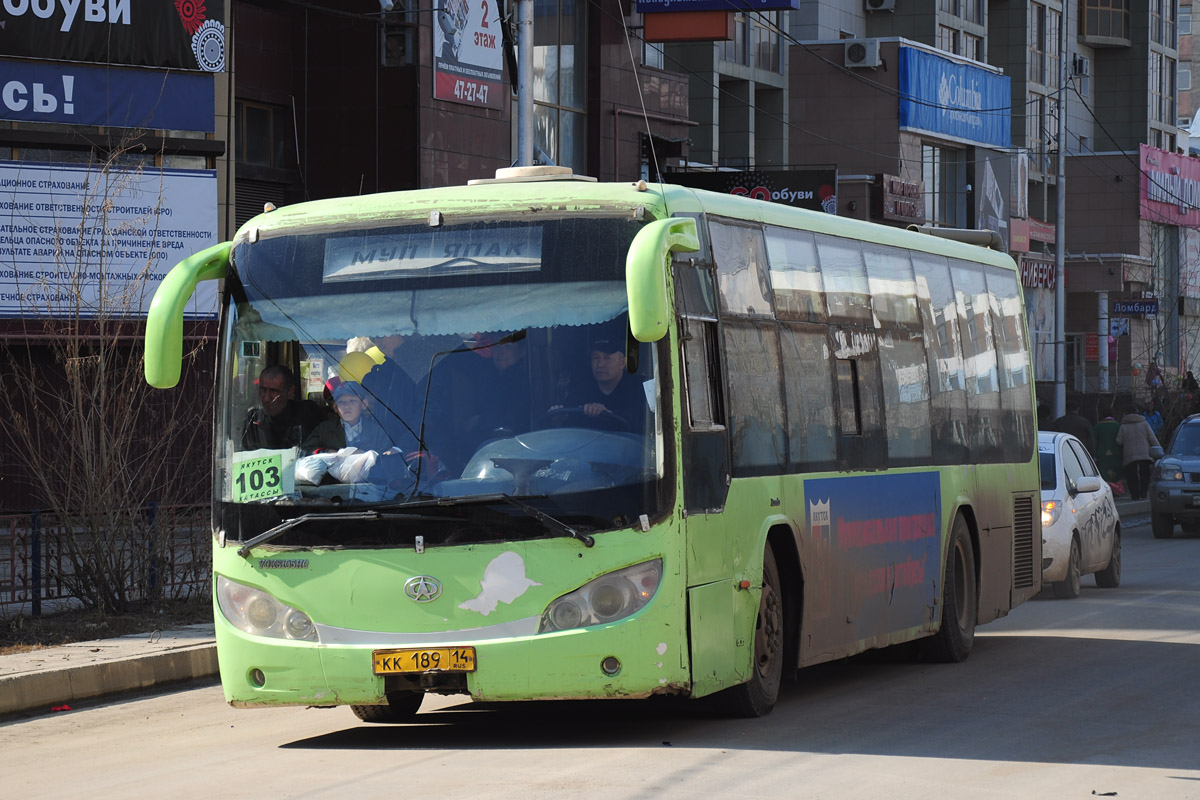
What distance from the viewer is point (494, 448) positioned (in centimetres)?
914

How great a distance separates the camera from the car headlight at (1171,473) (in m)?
28.1

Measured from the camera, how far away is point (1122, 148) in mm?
76562

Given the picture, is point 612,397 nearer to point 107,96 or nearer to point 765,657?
point 765,657

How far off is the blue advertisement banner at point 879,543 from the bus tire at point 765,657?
488 millimetres

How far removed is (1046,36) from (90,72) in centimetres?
5218

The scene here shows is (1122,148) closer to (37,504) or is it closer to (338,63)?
(338,63)

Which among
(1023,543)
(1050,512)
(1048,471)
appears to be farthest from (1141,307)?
(1023,543)

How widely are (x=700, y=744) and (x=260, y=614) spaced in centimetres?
221

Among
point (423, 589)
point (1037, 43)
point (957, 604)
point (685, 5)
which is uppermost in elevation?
point (1037, 43)

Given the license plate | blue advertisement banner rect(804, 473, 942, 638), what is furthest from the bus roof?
the license plate

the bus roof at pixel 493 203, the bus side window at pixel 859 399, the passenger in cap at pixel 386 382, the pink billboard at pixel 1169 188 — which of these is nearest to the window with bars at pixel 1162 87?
the pink billboard at pixel 1169 188

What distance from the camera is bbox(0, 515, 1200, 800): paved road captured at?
835cm

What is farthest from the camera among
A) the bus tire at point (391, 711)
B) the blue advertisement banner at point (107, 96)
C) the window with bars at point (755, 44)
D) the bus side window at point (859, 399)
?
the window with bars at point (755, 44)

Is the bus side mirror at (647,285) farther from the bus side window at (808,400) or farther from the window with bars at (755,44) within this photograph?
the window with bars at (755,44)
